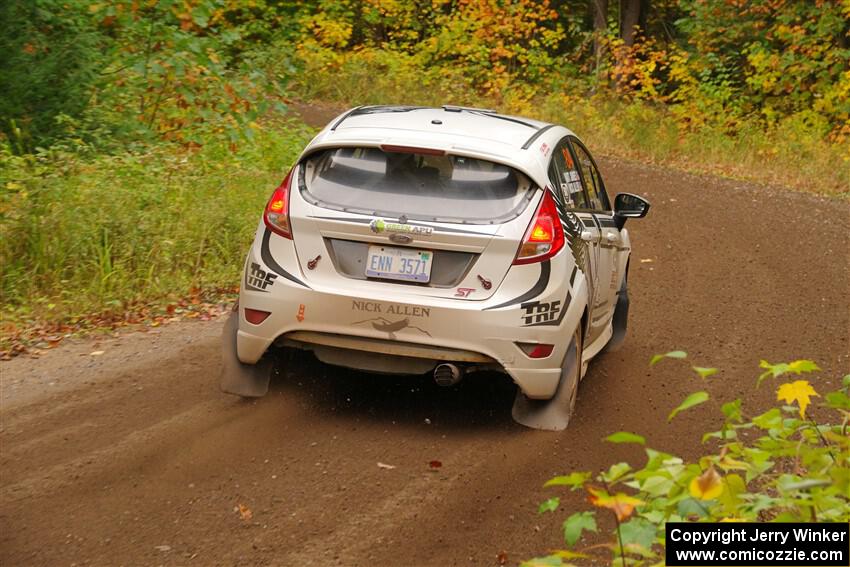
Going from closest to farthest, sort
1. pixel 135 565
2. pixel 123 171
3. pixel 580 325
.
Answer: pixel 135 565 → pixel 580 325 → pixel 123 171

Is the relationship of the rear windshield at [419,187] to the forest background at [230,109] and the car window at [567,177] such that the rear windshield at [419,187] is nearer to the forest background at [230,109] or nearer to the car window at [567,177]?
the car window at [567,177]

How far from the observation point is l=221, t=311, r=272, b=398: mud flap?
286 inches

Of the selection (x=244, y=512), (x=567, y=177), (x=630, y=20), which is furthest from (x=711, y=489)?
(x=630, y=20)

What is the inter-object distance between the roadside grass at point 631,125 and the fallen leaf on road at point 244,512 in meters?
15.6

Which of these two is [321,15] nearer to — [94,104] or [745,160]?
[745,160]

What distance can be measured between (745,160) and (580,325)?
1529cm

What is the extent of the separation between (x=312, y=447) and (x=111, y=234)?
4.45m

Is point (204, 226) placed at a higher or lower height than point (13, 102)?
lower

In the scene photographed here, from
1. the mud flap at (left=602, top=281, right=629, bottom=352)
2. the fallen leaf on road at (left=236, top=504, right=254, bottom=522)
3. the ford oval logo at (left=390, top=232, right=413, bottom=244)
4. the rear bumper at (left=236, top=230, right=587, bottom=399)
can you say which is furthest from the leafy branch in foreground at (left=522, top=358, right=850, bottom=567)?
the mud flap at (left=602, top=281, right=629, bottom=352)

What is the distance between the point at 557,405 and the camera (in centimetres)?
710

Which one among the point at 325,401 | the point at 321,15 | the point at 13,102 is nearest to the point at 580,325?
the point at 325,401

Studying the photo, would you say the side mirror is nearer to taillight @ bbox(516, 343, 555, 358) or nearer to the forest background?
taillight @ bbox(516, 343, 555, 358)

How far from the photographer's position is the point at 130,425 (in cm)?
696

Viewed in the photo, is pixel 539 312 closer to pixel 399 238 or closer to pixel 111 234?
pixel 399 238
